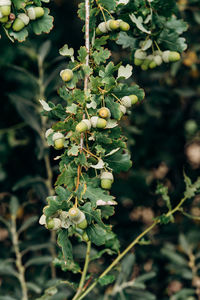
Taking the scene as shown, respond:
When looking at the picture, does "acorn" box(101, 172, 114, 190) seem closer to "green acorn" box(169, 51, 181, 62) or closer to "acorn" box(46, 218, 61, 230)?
"acorn" box(46, 218, 61, 230)

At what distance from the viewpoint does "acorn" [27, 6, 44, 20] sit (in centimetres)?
101

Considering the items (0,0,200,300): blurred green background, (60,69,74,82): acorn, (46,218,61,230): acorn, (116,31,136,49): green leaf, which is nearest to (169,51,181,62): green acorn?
(116,31,136,49): green leaf


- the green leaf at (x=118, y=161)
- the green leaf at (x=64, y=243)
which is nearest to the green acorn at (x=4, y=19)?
the green leaf at (x=118, y=161)

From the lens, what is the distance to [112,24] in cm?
104

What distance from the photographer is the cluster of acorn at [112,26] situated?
1.04m

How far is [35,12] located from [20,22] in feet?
0.16

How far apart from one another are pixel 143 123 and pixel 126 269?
84 centimetres

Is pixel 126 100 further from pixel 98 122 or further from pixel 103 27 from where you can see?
pixel 103 27

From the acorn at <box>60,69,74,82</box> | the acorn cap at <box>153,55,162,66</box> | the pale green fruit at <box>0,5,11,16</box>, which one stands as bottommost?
the acorn cap at <box>153,55,162,66</box>

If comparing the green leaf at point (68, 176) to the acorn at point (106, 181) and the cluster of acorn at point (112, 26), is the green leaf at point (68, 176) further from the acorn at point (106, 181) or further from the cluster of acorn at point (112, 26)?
the cluster of acorn at point (112, 26)

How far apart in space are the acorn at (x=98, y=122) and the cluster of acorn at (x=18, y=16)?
1.00ft

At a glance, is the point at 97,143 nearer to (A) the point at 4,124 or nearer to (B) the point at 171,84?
(A) the point at 4,124

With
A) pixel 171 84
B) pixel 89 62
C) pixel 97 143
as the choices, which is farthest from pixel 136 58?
pixel 171 84

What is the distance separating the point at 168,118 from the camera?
7.87ft
